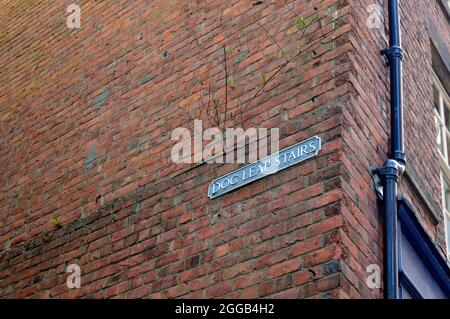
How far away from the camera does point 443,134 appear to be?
8320mm

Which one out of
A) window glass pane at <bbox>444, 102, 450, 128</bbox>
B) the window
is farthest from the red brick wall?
window glass pane at <bbox>444, 102, 450, 128</bbox>

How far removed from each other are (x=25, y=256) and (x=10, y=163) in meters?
1.46

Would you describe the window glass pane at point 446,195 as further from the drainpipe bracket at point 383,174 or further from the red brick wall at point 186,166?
the drainpipe bracket at point 383,174

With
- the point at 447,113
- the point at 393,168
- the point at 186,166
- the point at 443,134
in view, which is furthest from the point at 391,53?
the point at 447,113

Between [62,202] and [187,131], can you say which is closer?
[187,131]

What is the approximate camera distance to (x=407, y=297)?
5.51m

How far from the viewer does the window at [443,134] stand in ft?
25.8

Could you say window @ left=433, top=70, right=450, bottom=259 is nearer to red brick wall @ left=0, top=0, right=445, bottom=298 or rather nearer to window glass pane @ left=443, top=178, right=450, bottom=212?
window glass pane @ left=443, top=178, right=450, bottom=212

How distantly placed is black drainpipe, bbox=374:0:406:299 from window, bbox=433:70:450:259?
5.16 feet

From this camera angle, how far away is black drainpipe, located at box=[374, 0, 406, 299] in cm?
521

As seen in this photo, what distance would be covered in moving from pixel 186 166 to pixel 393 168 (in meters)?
1.60
